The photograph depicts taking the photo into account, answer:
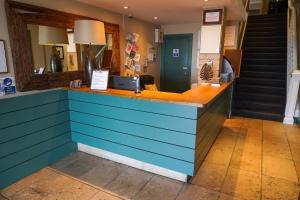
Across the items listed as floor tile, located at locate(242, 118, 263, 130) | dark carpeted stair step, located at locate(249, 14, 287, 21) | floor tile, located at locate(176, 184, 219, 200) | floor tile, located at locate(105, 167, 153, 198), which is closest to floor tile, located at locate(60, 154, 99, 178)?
floor tile, located at locate(105, 167, 153, 198)

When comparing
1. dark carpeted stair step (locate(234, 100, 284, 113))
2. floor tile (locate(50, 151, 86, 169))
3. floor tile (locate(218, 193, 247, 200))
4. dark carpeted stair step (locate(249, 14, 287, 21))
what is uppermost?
dark carpeted stair step (locate(249, 14, 287, 21))

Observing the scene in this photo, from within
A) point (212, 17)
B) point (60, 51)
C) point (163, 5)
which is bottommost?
point (60, 51)

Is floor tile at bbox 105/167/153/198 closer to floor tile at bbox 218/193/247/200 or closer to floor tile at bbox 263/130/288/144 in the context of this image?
floor tile at bbox 218/193/247/200

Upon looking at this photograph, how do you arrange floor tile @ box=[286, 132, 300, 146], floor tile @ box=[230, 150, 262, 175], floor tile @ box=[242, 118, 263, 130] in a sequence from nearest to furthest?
floor tile @ box=[230, 150, 262, 175] → floor tile @ box=[286, 132, 300, 146] → floor tile @ box=[242, 118, 263, 130]

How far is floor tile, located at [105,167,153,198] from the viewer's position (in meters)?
2.12

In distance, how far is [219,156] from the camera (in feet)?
9.33

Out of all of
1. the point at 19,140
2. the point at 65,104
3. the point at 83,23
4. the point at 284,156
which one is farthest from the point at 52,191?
the point at 284,156

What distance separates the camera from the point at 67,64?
10.9ft

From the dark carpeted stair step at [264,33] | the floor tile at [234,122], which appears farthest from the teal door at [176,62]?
the floor tile at [234,122]

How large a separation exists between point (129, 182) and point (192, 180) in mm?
697

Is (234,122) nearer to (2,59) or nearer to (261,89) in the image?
(261,89)

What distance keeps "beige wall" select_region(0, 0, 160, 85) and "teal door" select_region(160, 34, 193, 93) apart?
0.32m

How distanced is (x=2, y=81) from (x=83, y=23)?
47.0 inches

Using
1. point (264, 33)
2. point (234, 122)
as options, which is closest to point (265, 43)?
point (264, 33)
